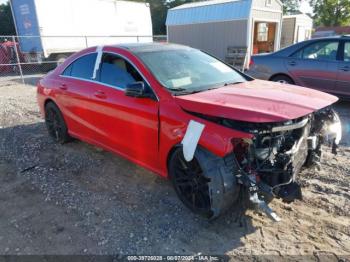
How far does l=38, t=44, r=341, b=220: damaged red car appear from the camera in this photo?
110 inches

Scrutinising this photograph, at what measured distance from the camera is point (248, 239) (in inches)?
113

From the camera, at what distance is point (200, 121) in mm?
2908

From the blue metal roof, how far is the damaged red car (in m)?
9.79

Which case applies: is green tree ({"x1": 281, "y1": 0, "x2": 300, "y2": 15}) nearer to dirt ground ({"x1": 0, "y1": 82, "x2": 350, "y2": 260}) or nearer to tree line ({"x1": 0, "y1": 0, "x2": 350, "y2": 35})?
tree line ({"x1": 0, "y1": 0, "x2": 350, "y2": 35})

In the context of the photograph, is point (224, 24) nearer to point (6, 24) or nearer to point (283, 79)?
point (283, 79)

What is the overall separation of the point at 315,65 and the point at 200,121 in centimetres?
504

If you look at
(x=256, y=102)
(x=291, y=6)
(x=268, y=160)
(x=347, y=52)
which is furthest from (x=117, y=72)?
(x=291, y=6)

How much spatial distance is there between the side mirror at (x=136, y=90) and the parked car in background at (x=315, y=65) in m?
4.92

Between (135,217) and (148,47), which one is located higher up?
(148,47)

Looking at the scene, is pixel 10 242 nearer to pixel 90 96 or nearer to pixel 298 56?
pixel 90 96

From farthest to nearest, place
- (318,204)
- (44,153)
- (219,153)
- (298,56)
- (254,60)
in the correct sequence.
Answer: (254,60) → (298,56) → (44,153) → (318,204) → (219,153)

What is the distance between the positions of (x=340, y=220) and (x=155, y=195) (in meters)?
1.96

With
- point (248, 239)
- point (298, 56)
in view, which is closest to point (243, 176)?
point (248, 239)


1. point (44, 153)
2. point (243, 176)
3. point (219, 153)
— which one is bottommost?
point (44, 153)
